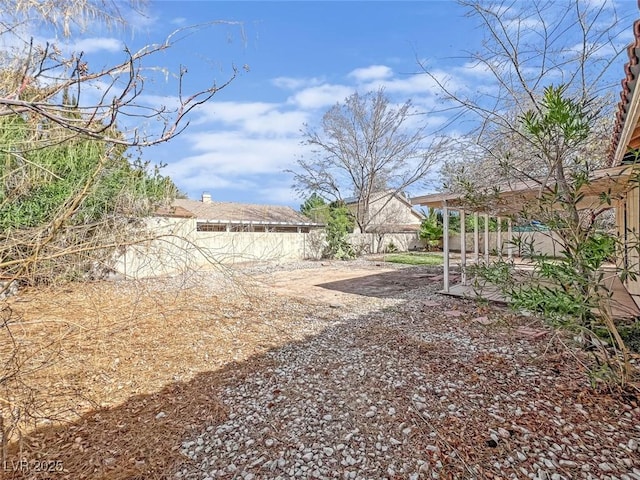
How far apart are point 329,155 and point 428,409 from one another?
65.9 feet

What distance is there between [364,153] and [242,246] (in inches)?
495

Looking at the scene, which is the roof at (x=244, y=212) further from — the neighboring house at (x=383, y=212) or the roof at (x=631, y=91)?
the roof at (x=631, y=91)

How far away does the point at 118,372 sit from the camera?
3.68m

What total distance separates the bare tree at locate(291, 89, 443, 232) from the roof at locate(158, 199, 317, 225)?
2.50 m

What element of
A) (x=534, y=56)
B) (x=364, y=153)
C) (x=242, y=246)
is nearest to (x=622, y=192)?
(x=534, y=56)

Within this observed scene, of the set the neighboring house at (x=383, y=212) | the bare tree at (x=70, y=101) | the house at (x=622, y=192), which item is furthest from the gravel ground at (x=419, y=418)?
the neighboring house at (x=383, y=212)

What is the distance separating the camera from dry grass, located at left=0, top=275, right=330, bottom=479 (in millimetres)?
2371

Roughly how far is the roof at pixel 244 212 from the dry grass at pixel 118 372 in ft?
50.0

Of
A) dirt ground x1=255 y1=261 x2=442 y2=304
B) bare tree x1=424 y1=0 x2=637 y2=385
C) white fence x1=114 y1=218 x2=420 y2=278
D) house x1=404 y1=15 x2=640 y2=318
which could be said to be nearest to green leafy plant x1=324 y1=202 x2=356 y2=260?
white fence x1=114 y1=218 x2=420 y2=278

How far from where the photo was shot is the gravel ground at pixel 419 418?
2160 millimetres

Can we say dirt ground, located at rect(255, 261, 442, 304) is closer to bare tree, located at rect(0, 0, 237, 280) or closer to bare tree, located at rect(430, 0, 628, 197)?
bare tree, located at rect(430, 0, 628, 197)

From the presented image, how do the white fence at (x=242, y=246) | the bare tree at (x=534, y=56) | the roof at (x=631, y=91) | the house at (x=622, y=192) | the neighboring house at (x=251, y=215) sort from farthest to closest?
the neighboring house at (x=251, y=215) → the bare tree at (x=534, y=56) → the white fence at (x=242, y=246) → the house at (x=622, y=192) → the roof at (x=631, y=91)

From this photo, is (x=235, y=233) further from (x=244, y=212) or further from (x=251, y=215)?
(x=244, y=212)

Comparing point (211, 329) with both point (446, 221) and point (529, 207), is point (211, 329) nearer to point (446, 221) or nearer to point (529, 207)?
point (529, 207)
